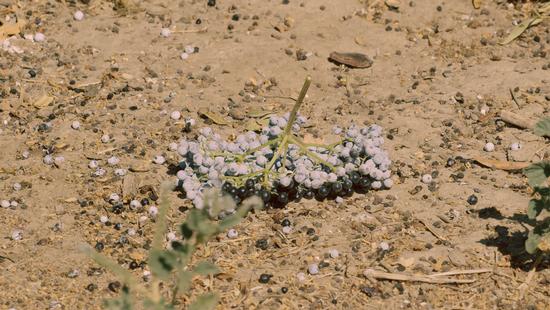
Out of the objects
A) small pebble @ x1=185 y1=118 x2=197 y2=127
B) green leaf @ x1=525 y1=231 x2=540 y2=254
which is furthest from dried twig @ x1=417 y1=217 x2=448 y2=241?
small pebble @ x1=185 y1=118 x2=197 y2=127

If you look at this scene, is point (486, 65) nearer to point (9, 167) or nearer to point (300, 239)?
point (300, 239)

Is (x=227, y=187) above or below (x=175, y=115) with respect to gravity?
above

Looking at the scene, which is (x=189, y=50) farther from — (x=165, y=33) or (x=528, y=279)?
(x=528, y=279)

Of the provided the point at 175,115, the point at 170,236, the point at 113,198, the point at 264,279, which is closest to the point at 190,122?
the point at 175,115

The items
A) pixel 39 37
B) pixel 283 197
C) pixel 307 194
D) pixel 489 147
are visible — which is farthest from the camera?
pixel 39 37

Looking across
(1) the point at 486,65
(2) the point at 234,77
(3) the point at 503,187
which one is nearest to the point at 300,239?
(3) the point at 503,187

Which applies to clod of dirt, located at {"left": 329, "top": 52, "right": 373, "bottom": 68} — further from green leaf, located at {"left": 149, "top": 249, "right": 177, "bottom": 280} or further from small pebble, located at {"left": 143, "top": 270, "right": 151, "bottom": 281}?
green leaf, located at {"left": 149, "top": 249, "right": 177, "bottom": 280}

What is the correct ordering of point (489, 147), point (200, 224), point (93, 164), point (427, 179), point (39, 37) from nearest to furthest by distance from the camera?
point (200, 224)
point (427, 179)
point (93, 164)
point (489, 147)
point (39, 37)
